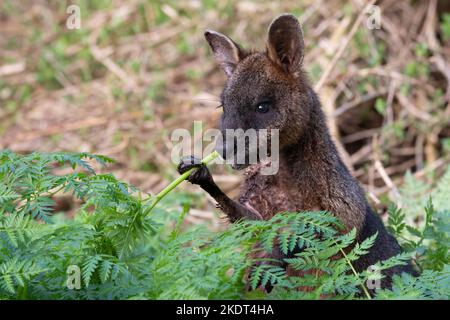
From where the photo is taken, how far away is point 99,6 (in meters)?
11.7

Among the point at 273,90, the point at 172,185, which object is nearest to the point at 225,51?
the point at 273,90

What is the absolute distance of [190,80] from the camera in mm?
10523

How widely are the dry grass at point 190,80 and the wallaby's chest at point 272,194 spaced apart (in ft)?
10.7

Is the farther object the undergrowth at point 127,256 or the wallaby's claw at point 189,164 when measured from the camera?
the wallaby's claw at point 189,164

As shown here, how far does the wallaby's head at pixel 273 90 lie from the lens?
4426mm

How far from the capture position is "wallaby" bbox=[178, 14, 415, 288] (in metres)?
4.45

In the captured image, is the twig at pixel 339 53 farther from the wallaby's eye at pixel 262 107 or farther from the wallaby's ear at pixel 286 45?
the wallaby's eye at pixel 262 107

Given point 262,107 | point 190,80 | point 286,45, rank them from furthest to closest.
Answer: point 190,80 < point 286,45 < point 262,107

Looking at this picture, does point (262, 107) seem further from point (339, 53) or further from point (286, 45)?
point (339, 53)

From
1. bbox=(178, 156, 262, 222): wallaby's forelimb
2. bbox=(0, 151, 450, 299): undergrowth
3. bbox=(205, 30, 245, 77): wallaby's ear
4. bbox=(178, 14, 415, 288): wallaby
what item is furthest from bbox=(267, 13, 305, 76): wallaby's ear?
bbox=(0, 151, 450, 299): undergrowth

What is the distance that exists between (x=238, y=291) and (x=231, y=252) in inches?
11.6

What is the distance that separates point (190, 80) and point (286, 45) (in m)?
5.92

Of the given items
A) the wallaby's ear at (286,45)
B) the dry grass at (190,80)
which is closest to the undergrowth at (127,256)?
the wallaby's ear at (286,45)
